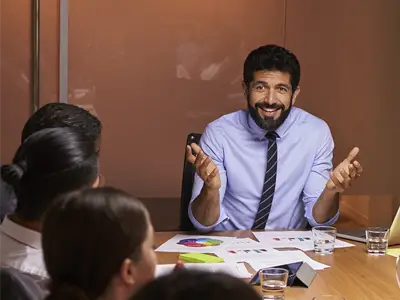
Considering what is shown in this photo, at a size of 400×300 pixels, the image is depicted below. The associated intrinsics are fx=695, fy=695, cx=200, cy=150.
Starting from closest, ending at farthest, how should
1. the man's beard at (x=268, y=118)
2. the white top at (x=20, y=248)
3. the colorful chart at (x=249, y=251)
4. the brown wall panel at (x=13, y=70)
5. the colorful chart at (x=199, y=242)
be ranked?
the white top at (x=20, y=248) → the colorful chart at (x=249, y=251) → the colorful chart at (x=199, y=242) → the man's beard at (x=268, y=118) → the brown wall panel at (x=13, y=70)

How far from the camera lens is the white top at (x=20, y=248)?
151 cm

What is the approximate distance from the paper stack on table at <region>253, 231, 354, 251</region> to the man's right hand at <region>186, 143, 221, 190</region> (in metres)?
0.24

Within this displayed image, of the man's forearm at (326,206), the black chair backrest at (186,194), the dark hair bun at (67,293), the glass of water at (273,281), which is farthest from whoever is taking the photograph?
the black chair backrest at (186,194)

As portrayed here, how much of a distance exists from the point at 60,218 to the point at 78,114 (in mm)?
946

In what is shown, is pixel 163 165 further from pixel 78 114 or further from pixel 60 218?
pixel 60 218

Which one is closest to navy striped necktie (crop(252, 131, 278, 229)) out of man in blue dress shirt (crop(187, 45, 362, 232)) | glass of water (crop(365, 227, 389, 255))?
man in blue dress shirt (crop(187, 45, 362, 232))

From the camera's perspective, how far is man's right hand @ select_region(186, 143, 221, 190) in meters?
2.48

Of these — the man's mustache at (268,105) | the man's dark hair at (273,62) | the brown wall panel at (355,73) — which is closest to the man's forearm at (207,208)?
the man's mustache at (268,105)

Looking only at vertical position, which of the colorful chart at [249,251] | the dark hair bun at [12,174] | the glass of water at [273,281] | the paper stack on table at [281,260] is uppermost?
the dark hair bun at [12,174]

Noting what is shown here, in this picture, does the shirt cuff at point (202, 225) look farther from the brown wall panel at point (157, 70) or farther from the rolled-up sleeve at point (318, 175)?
the brown wall panel at point (157, 70)

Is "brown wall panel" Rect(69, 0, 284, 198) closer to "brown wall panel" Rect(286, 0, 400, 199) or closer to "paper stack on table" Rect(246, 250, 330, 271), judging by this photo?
"brown wall panel" Rect(286, 0, 400, 199)

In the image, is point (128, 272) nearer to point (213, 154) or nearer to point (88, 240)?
point (88, 240)

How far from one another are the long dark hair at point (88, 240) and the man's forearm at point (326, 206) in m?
1.44

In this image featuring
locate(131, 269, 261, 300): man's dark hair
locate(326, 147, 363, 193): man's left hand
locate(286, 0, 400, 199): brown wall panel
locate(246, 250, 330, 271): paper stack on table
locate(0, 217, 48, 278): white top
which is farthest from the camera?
locate(286, 0, 400, 199): brown wall panel
